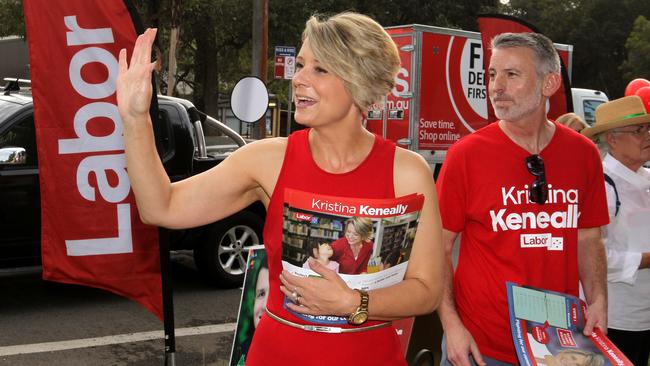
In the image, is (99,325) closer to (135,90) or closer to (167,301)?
(167,301)

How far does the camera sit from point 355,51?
2.02 m

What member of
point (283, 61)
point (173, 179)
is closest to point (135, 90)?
point (173, 179)

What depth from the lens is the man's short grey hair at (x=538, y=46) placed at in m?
2.82

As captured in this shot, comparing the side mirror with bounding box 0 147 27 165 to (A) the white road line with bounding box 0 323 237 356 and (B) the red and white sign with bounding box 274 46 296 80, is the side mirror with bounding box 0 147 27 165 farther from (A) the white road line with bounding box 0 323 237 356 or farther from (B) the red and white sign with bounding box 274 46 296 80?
(B) the red and white sign with bounding box 274 46 296 80

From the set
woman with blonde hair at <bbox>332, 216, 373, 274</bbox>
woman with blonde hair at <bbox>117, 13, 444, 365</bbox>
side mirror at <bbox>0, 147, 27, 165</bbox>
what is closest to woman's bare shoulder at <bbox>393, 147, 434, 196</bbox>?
woman with blonde hair at <bbox>117, 13, 444, 365</bbox>

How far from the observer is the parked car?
22.1 feet

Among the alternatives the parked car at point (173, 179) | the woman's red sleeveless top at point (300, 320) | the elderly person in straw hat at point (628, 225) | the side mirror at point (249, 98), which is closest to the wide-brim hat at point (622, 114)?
the elderly person in straw hat at point (628, 225)

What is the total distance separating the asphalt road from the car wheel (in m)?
0.17

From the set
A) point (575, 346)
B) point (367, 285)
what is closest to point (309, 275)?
point (367, 285)

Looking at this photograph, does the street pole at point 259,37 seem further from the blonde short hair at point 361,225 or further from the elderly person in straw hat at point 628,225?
the blonde short hair at point 361,225

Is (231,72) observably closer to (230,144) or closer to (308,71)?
(230,144)

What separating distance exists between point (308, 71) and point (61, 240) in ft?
9.28

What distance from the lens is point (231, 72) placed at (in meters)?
38.2

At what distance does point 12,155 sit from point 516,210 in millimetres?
5245
